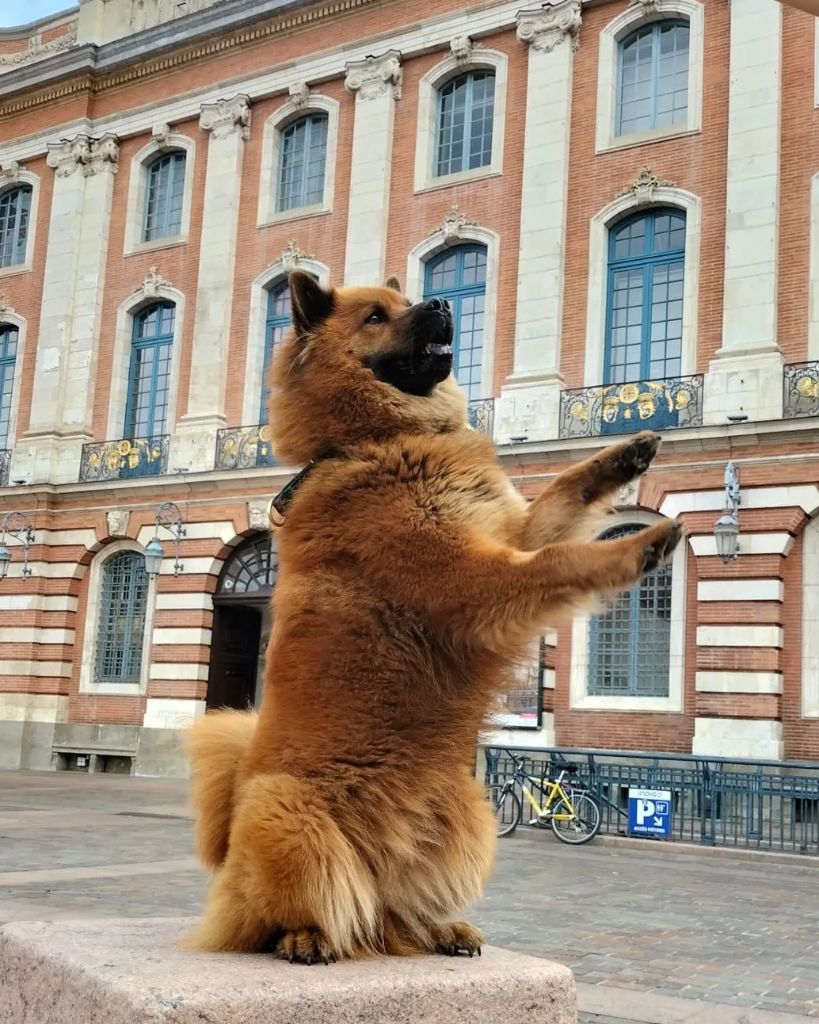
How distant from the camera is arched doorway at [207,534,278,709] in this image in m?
25.4

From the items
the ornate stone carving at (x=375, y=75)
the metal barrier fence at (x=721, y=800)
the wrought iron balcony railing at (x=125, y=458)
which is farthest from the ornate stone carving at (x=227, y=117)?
the metal barrier fence at (x=721, y=800)

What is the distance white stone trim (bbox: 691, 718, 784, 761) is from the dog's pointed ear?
54.0 ft

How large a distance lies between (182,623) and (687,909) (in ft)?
56.7

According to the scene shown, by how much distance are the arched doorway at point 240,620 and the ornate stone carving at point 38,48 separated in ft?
49.9

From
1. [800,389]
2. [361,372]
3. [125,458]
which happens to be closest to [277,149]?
[125,458]

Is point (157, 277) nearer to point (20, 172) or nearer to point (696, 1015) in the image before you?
point (20, 172)

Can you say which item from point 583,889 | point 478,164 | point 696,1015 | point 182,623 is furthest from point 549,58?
point 696,1015

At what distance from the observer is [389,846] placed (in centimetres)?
293

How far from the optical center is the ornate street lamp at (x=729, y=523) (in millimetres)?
18859

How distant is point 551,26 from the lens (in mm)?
23188

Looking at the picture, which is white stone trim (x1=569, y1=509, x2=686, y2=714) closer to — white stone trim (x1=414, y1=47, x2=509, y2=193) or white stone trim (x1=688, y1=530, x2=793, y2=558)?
white stone trim (x1=688, y1=530, x2=793, y2=558)

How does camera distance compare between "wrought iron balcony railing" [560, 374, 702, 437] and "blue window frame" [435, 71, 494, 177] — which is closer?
"wrought iron balcony railing" [560, 374, 702, 437]

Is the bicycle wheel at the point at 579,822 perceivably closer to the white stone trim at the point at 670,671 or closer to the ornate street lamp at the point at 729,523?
the white stone trim at the point at 670,671

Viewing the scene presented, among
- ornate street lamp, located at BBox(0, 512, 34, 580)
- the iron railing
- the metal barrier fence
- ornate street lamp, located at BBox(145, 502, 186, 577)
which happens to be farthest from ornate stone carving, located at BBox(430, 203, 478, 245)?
ornate street lamp, located at BBox(0, 512, 34, 580)
